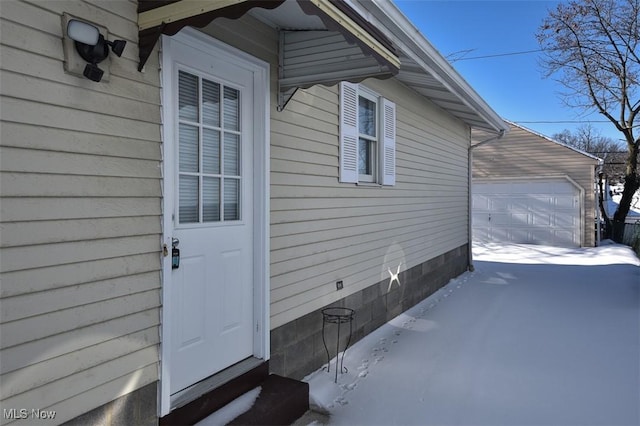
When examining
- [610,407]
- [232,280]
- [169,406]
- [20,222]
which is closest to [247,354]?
[232,280]

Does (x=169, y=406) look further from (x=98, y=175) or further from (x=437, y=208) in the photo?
(x=437, y=208)

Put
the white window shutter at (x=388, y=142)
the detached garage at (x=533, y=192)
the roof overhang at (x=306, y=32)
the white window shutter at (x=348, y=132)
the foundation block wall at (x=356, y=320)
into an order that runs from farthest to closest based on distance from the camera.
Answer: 1. the detached garage at (x=533, y=192)
2. the white window shutter at (x=388, y=142)
3. the white window shutter at (x=348, y=132)
4. the foundation block wall at (x=356, y=320)
5. the roof overhang at (x=306, y=32)

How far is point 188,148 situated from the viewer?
2486mm

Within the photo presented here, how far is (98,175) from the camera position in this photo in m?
1.88

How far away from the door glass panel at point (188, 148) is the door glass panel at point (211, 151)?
61 mm

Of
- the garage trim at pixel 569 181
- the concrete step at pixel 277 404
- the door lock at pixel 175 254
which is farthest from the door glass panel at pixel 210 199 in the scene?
the garage trim at pixel 569 181

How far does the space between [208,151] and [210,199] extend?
0.96ft

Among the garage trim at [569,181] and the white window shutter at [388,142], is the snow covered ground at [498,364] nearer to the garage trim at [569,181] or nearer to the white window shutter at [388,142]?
the white window shutter at [388,142]

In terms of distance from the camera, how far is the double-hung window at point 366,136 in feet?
13.4

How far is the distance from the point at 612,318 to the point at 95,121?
5891 mm

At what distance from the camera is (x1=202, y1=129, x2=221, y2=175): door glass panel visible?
2.59 m

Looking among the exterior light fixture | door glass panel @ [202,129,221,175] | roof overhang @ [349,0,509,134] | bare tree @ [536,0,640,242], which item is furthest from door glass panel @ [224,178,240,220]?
bare tree @ [536,0,640,242]

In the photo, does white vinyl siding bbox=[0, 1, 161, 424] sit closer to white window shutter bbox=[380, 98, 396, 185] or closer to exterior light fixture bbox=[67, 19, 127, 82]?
exterior light fixture bbox=[67, 19, 127, 82]

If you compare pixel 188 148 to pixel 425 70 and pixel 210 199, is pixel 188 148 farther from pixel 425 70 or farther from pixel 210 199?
pixel 425 70
